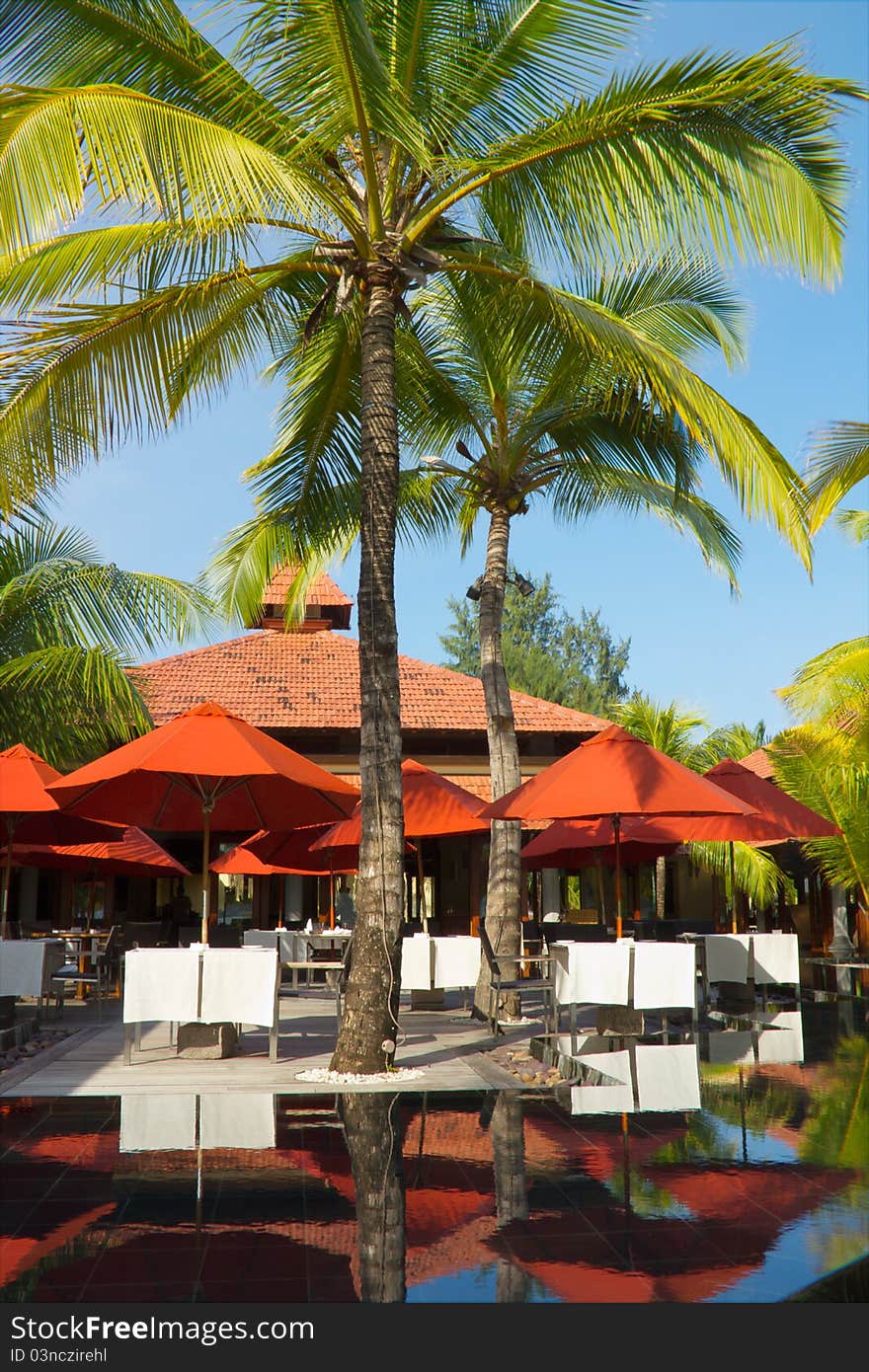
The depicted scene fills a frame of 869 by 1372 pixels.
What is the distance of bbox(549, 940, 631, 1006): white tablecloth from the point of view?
31.1 feet

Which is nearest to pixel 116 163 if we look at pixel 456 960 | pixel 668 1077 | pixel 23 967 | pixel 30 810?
pixel 30 810

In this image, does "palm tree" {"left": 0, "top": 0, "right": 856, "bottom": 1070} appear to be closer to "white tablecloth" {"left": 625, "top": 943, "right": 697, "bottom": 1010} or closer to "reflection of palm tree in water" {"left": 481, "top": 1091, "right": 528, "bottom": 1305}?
"reflection of palm tree in water" {"left": 481, "top": 1091, "right": 528, "bottom": 1305}

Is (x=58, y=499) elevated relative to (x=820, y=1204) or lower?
elevated

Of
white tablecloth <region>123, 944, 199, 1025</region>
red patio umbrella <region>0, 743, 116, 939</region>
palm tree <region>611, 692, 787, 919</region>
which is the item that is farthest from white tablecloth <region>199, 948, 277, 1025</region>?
palm tree <region>611, 692, 787, 919</region>

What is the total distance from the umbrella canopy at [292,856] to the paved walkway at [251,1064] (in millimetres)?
3255

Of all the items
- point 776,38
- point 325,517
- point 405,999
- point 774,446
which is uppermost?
point 776,38

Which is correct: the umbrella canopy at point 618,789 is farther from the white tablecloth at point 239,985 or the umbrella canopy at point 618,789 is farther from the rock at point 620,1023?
the white tablecloth at point 239,985

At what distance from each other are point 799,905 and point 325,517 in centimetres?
1721

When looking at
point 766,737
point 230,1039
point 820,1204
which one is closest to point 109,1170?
point 820,1204

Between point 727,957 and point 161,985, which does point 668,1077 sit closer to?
point 161,985

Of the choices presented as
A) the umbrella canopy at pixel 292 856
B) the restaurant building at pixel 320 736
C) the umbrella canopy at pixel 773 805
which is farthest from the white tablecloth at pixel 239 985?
the restaurant building at pixel 320 736

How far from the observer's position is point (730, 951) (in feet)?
40.0

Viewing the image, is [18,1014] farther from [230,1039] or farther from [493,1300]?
[493,1300]

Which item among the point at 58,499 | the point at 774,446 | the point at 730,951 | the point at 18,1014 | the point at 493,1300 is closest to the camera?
the point at 493,1300
